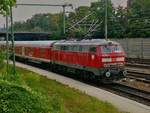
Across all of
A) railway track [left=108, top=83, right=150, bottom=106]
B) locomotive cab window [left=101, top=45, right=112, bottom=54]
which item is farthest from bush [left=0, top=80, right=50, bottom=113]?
locomotive cab window [left=101, top=45, right=112, bottom=54]

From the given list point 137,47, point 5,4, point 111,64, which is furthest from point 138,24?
point 5,4

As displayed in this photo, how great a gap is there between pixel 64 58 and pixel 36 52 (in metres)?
13.9

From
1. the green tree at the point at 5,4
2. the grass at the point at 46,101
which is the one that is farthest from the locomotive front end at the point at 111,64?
the green tree at the point at 5,4

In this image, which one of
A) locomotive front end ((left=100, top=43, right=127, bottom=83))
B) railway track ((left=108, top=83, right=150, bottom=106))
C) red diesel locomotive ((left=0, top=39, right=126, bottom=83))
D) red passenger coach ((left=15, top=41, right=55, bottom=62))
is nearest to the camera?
railway track ((left=108, top=83, right=150, bottom=106))

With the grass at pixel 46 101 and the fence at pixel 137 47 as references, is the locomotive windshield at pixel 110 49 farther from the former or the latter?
the fence at pixel 137 47

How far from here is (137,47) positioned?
59.2 m

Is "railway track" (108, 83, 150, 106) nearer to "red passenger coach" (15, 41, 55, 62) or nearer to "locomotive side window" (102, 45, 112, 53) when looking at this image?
"locomotive side window" (102, 45, 112, 53)

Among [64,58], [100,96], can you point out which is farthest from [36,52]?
[100,96]

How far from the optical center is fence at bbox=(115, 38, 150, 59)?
56.7m

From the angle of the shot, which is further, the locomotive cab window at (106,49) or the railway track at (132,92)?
the locomotive cab window at (106,49)

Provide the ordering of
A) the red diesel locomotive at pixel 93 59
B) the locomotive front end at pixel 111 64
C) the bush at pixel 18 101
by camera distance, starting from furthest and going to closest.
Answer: the red diesel locomotive at pixel 93 59 → the locomotive front end at pixel 111 64 → the bush at pixel 18 101

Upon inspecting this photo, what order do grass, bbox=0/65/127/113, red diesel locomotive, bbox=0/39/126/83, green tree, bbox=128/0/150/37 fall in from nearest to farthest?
grass, bbox=0/65/127/113 < red diesel locomotive, bbox=0/39/126/83 < green tree, bbox=128/0/150/37

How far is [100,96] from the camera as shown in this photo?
2327 cm

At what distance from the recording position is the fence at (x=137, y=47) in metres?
56.7
